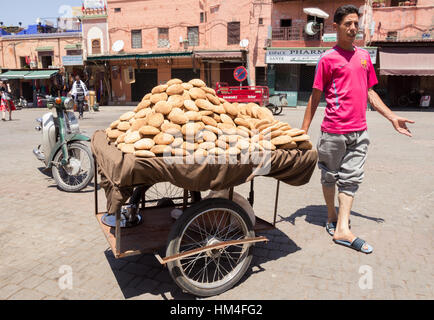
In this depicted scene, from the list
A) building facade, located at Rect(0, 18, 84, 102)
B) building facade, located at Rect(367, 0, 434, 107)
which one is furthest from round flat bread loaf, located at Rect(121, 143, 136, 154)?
building facade, located at Rect(0, 18, 84, 102)

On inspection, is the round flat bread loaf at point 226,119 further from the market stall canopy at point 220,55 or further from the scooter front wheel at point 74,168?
the market stall canopy at point 220,55

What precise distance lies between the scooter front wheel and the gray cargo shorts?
327 centimetres

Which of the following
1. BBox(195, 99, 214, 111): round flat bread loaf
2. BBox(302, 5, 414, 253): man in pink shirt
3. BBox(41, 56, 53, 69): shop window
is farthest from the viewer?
BBox(41, 56, 53, 69): shop window

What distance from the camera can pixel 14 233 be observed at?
372 cm

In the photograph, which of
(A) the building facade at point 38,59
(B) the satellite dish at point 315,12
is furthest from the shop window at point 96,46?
(B) the satellite dish at point 315,12

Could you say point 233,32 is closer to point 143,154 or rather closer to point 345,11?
point 345,11

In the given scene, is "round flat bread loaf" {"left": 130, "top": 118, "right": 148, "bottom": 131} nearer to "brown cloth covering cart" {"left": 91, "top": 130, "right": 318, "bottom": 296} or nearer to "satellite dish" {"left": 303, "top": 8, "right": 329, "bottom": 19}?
"brown cloth covering cart" {"left": 91, "top": 130, "right": 318, "bottom": 296}

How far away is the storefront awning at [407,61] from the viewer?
2302 centimetres

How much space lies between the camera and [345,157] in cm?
354

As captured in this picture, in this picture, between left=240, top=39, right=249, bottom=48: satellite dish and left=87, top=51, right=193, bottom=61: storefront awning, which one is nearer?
left=240, top=39, right=249, bottom=48: satellite dish

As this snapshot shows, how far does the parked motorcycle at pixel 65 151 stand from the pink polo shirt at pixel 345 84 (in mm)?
3324

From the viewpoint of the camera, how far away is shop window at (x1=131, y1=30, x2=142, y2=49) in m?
27.8
